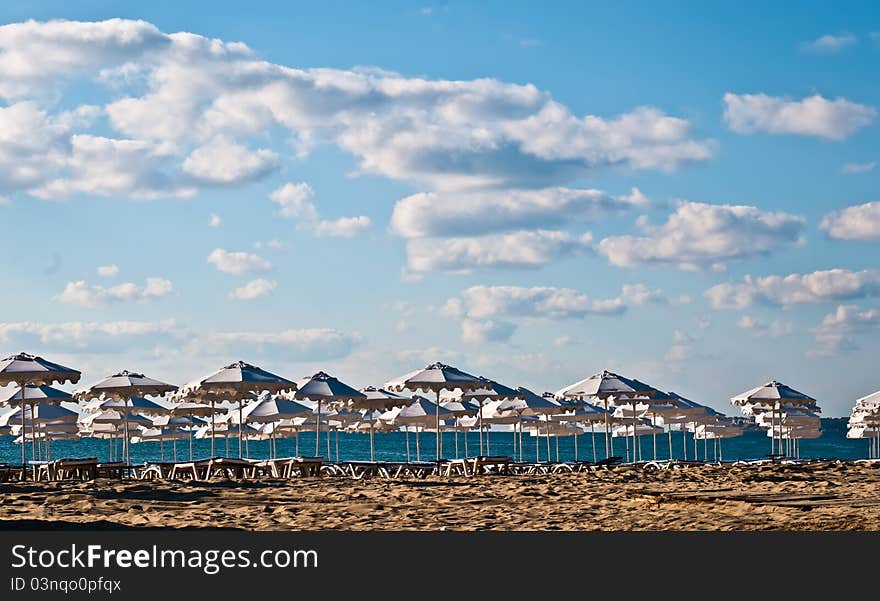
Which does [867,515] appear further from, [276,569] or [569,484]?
[276,569]

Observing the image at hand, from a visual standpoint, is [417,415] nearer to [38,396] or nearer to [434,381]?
[434,381]

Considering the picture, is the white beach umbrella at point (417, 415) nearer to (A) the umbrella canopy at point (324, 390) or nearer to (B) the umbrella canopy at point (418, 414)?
(B) the umbrella canopy at point (418, 414)

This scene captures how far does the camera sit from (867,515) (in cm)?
1352

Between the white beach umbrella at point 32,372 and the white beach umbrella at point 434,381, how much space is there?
231 inches

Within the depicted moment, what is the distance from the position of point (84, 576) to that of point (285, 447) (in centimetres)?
9463

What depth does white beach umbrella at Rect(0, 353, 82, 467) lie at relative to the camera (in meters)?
19.5

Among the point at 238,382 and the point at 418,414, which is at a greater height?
the point at 238,382

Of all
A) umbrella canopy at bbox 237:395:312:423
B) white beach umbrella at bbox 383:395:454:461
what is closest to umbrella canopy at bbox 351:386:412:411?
umbrella canopy at bbox 237:395:312:423

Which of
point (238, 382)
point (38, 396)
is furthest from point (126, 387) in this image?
point (38, 396)

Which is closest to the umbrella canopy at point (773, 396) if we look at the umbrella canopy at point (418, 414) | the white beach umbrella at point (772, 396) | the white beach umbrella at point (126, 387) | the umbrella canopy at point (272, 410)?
the white beach umbrella at point (772, 396)

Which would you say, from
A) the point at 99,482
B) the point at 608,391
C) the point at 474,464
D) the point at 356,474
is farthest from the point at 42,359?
the point at 608,391

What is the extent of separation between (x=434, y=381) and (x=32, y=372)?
7.24 metres

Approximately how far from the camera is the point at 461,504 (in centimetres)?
1536

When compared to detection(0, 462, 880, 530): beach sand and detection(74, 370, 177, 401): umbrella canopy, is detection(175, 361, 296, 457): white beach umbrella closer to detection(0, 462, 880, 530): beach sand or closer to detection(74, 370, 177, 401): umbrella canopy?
detection(74, 370, 177, 401): umbrella canopy
